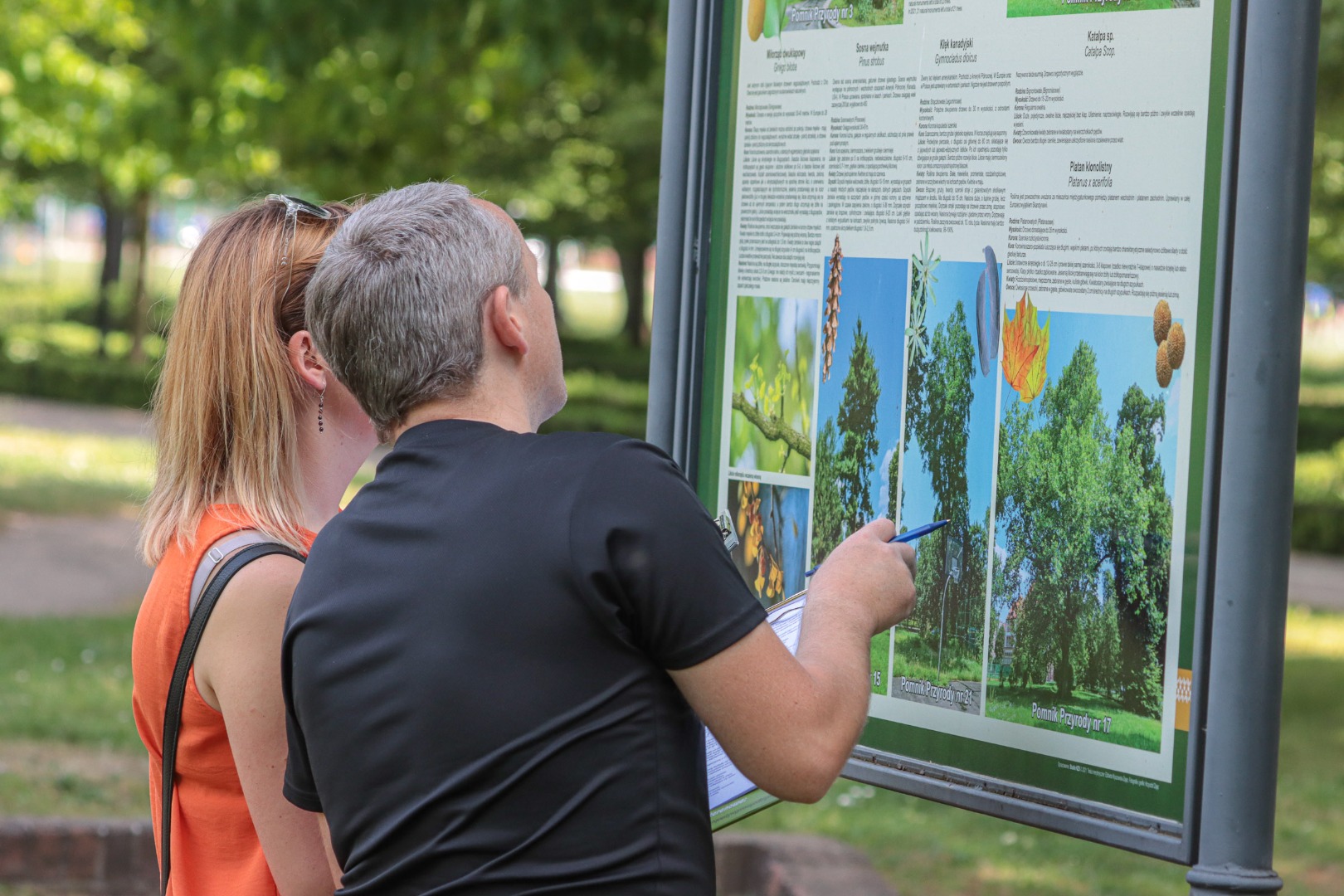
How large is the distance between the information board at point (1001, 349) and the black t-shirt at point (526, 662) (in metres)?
0.57

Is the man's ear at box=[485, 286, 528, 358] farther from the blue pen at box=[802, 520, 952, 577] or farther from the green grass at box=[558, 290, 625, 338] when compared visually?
the green grass at box=[558, 290, 625, 338]

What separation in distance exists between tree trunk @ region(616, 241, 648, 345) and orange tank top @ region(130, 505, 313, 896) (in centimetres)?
2306

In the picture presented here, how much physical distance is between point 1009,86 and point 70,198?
103 ft

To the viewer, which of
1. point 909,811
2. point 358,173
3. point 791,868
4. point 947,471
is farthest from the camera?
point 358,173

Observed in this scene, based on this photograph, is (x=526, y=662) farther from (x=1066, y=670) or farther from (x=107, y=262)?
(x=107, y=262)

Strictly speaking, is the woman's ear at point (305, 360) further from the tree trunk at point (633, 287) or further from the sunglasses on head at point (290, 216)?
the tree trunk at point (633, 287)

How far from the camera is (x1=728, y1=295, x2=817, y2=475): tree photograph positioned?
2.28 m

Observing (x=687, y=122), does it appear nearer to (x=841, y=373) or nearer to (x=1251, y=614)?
(x=841, y=373)

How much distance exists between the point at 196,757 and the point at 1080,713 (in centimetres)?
112

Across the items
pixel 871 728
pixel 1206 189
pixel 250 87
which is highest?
pixel 250 87

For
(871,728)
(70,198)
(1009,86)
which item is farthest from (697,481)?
(70,198)

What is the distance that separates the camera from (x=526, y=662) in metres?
1.50

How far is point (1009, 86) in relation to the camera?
1.96 metres

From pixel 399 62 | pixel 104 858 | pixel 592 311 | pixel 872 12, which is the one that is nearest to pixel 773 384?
pixel 872 12
